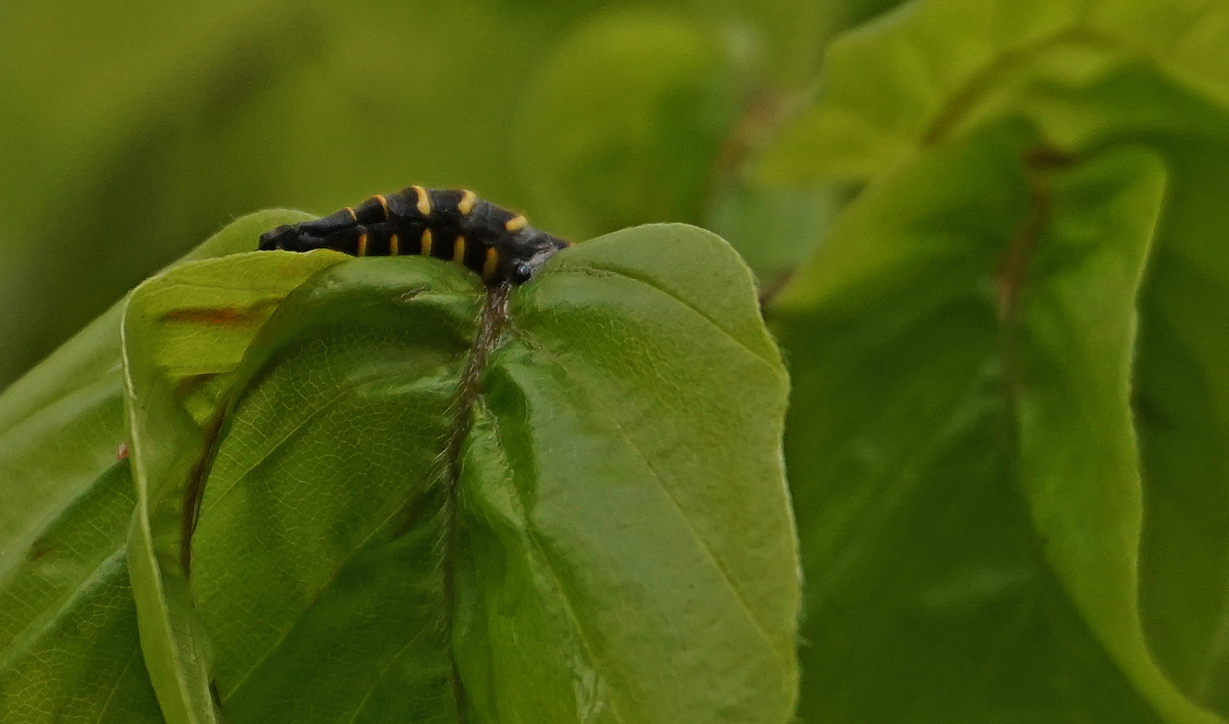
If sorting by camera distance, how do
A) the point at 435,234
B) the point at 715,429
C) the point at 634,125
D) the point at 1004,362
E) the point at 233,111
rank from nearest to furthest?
the point at 715,429 < the point at 435,234 < the point at 1004,362 < the point at 634,125 < the point at 233,111

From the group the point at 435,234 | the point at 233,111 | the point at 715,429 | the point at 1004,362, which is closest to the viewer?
the point at 715,429

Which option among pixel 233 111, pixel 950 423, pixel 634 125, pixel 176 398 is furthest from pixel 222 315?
pixel 233 111

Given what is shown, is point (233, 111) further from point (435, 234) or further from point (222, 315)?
point (222, 315)

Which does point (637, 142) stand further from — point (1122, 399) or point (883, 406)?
point (1122, 399)

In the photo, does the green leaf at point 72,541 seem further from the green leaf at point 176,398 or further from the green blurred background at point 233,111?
the green blurred background at point 233,111

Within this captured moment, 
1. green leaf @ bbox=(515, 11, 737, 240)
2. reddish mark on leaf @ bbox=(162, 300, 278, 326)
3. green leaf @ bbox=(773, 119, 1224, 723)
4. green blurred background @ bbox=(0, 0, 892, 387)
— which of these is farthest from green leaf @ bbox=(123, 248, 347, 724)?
green blurred background @ bbox=(0, 0, 892, 387)

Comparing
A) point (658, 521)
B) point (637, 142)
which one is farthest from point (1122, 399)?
point (637, 142)

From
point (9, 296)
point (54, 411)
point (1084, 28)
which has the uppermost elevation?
point (54, 411)

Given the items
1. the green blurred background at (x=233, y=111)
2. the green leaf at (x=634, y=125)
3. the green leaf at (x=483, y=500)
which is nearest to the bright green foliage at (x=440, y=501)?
the green leaf at (x=483, y=500)
